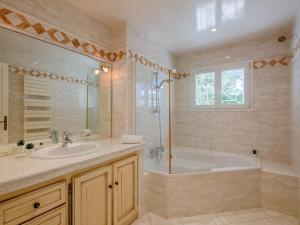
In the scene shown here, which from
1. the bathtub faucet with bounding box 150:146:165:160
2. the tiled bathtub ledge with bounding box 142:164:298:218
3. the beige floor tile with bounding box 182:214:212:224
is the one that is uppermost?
the bathtub faucet with bounding box 150:146:165:160

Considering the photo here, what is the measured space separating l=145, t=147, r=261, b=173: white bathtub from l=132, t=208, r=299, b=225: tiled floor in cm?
57

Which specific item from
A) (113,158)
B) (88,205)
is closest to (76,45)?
(113,158)

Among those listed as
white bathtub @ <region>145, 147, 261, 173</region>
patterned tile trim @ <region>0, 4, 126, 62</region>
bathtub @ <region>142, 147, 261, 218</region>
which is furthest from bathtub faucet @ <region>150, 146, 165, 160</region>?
patterned tile trim @ <region>0, 4, 126, 62</region>

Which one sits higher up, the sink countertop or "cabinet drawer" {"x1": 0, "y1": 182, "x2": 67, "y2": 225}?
the sink countertop

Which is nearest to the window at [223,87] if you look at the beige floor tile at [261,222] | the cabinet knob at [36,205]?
the beige floor tile at [261,222]

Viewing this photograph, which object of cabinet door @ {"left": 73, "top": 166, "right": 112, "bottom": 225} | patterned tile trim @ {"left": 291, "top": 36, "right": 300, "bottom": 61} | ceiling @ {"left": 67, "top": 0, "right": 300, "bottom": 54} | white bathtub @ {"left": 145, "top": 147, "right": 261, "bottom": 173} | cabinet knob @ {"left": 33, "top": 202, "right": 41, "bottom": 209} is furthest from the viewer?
white bathtub @ {"left": 145, "top": 147, "right": 261, "bottom": 173}

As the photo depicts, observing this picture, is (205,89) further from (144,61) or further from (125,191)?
(125,191)

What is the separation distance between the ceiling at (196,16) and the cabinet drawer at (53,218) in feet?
6.40

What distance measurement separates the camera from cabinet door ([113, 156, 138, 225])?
1594mm

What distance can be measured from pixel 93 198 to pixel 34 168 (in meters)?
0.53

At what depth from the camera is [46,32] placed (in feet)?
5.40

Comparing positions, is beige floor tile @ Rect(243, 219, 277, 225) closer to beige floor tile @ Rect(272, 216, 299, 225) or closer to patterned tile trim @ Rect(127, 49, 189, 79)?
beige floor tile @ Rect(272, 216, 299, 225)

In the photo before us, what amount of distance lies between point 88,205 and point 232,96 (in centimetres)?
271

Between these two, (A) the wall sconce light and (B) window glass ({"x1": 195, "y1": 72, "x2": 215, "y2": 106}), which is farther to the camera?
(B) window glass ({"x1": 195, "y1": 72, "x2": 215, "y2": 106})
